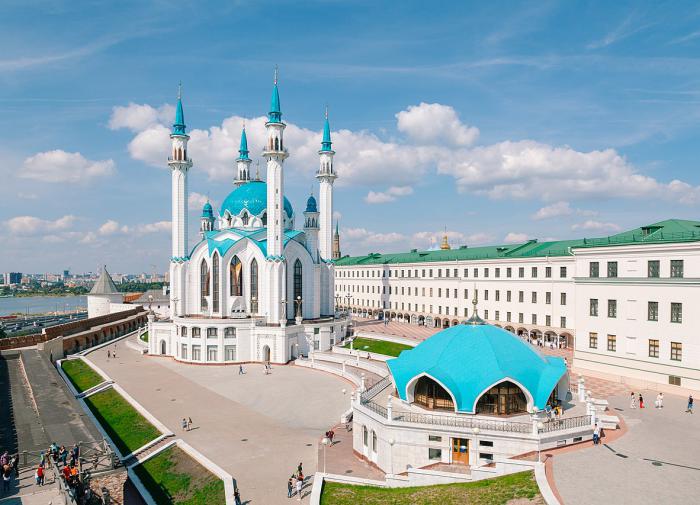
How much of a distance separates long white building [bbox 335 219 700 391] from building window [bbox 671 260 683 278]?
54mm

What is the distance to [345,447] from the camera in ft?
74.1

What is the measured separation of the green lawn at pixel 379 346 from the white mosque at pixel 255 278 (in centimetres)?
266

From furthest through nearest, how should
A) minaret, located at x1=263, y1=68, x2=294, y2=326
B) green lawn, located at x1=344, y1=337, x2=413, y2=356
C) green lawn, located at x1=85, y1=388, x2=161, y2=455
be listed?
minaret, located at x1=263, y1=68, x2=294, y2=326, green lawn, located at x1=344, y1=337, x2=413, y2=356, green lawn, located at x1=85, y1=388, x2=161, y2=455

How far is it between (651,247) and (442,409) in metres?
18.5

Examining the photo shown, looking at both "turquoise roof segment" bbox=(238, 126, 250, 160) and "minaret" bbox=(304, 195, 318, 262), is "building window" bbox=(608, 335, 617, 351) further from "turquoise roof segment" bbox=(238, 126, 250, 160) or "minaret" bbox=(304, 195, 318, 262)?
"turquoise roof segment" bbox=(238, 126, 250, 160)

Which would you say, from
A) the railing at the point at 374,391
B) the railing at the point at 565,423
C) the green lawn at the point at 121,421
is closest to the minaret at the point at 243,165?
the green lawn at the point at 121,421

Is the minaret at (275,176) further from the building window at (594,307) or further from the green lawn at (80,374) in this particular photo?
the building window at (594,307)

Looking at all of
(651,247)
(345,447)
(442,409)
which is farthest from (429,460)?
(651,247)

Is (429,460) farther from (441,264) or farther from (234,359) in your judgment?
(441,264)

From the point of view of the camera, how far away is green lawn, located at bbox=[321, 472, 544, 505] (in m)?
14.9

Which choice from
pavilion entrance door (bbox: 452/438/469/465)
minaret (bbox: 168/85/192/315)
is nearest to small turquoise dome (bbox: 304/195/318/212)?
minaret (bbox: 168/85/192/315)

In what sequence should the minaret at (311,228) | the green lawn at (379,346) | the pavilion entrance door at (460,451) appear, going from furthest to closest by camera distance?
1. the minaret at (311,228)
2. the green lawn at (379,346)
3. the pavilion entrance door at (460,451)

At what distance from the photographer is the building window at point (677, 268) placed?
28.0m

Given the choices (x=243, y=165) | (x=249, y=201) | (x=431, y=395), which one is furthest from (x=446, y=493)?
(x=243, y=165)
